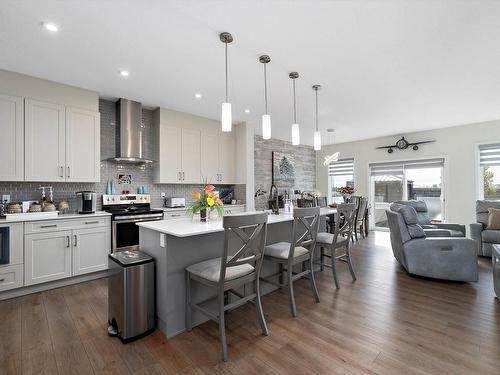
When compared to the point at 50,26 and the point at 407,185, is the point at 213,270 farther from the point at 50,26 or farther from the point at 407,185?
the point at 407,185

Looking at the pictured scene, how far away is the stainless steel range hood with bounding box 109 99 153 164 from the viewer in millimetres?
4047

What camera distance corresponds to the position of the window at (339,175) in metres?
7.58

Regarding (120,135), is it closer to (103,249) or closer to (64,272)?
(103,249)

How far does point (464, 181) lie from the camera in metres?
5.55

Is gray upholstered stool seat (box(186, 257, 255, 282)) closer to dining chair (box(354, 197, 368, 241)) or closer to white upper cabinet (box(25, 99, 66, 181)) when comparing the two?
white upper cabinet (box(25, 99, 66, 181))

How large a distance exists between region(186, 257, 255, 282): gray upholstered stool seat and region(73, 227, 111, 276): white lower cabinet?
2.07 meters

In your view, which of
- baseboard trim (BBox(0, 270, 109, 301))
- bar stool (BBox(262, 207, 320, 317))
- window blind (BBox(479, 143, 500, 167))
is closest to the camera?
bar stool (BBox(262, 207, 320, 317))

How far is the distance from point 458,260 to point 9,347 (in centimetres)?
468

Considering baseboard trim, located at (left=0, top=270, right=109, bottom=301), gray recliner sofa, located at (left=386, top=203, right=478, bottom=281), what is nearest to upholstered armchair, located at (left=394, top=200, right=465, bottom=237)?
gray recliner sofa, located at (left=386, top=203, right=478, bottom=281)

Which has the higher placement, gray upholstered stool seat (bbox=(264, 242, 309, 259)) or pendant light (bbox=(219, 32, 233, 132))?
pendant light (bbox=(219, 32, 233, 132))

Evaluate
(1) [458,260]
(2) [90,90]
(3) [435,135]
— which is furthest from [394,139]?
(2) [90,90]

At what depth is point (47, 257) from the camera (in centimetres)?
305

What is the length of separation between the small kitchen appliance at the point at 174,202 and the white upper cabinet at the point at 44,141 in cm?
164

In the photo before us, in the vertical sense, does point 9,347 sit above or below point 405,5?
below
